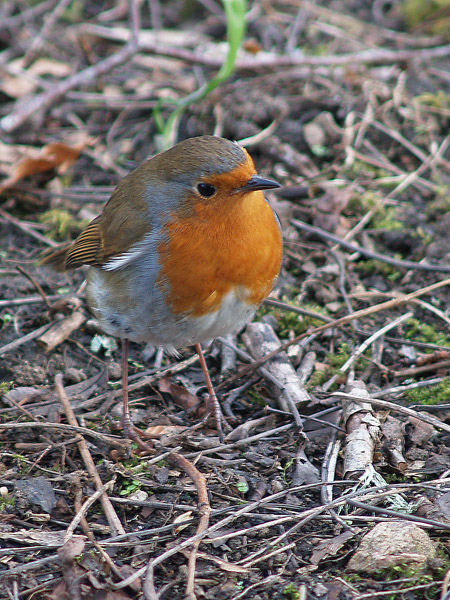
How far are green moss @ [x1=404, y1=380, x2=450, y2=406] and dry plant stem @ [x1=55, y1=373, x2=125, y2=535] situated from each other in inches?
68.3

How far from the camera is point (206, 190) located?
3.59 metres

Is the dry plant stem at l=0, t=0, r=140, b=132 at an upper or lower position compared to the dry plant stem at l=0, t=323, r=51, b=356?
upper

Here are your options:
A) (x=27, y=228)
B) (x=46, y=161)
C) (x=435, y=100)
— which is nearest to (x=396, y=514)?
(x=27, y=228)

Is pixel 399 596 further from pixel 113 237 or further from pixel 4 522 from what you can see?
pixel 113 237

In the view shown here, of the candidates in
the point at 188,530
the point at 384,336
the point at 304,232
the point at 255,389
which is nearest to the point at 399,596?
the point at 188,530

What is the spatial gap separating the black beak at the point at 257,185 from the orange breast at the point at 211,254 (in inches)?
2.7

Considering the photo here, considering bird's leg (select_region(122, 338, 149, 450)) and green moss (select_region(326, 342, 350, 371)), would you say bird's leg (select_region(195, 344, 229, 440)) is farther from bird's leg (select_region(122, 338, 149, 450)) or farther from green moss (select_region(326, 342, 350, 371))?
green moss (select_region(326, 342, 350, 371))

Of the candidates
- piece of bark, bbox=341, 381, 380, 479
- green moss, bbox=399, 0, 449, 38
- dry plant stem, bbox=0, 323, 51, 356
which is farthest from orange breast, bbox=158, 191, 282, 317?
green moss, bbox=399, 0, 449, 38

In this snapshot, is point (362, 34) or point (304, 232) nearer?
point (304, 232)

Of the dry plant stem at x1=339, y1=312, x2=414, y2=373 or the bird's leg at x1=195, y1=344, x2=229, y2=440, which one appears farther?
the dry plant stem at x1=339, y1=312, x2=414, y2=373

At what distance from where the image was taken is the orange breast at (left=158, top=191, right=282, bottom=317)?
354 cm

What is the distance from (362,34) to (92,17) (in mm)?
2878

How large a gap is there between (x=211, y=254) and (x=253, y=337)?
1.04m

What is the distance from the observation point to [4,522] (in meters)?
3.15
